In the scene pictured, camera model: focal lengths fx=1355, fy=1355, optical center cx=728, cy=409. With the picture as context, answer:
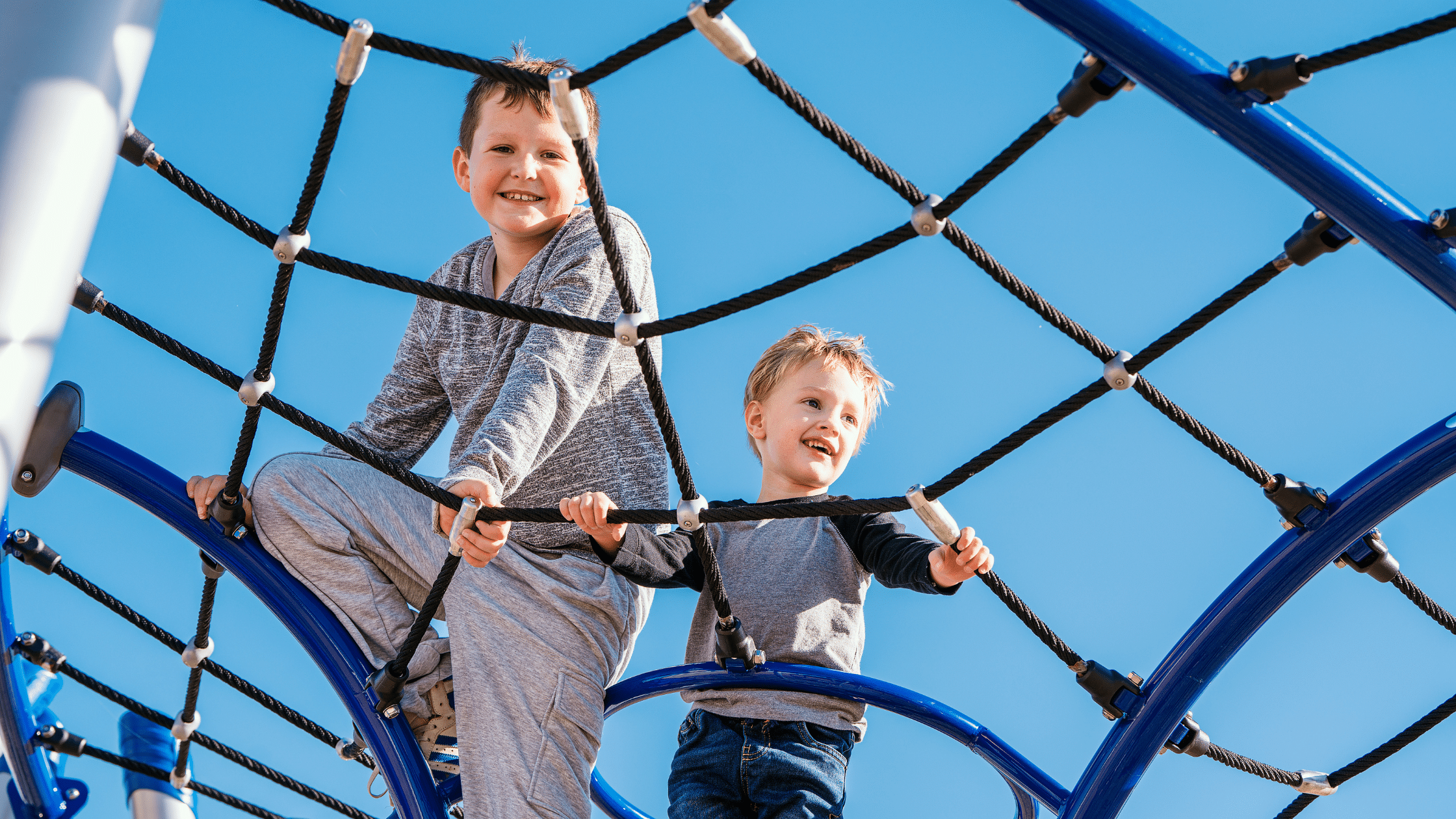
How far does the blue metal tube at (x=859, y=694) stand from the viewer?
1.52m

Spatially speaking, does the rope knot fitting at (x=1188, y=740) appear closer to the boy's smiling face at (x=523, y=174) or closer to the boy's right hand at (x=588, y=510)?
the boy's right hand at (x=588, y=510)

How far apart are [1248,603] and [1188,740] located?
0.21 m

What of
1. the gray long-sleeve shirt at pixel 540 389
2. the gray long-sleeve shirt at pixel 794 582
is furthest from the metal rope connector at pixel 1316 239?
the gray long-sleeve shirt at pixel 540 389

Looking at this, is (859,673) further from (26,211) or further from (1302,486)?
(26,211)

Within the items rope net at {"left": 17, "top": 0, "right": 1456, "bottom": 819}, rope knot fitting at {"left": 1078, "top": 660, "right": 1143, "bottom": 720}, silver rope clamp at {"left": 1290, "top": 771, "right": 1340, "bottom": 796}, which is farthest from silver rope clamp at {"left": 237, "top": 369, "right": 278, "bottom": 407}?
silver rope clamp at {"left": 1290, "top": 771, "right": 1340, "bottom": 796}

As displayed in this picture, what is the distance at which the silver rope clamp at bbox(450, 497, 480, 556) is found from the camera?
1.28m

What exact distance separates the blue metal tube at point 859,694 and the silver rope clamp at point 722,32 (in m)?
0.72

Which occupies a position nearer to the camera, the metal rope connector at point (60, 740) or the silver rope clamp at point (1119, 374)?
the silver rope clamp at point (1119, 374)

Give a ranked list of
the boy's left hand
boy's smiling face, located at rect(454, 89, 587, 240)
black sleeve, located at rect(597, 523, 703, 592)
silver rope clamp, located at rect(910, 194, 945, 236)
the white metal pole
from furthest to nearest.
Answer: boy's smiling face, located at rect(454, 89, 587, 240) → black sleeve, located at rect(597, 523, 703, 592) → the boy's left hand → silver rope clamp, located at rect(910, 194, 945, 236) → the white metal pole

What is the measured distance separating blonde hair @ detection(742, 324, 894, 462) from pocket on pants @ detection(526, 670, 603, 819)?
57 cm

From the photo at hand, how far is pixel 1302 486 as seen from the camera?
1.24 metres

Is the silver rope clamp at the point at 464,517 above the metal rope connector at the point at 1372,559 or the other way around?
above

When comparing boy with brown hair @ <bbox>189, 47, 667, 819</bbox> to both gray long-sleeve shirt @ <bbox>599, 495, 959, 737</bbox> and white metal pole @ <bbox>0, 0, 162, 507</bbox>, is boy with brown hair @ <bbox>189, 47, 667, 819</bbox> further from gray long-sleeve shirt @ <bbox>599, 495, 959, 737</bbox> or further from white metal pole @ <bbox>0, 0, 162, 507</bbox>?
white metal pole @ <bbox>0, 0, 162, 507</bbox>

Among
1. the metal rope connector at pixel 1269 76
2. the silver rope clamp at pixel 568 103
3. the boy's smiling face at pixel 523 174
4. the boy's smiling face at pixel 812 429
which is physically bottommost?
the metal rope connector at pixel 1269 76
